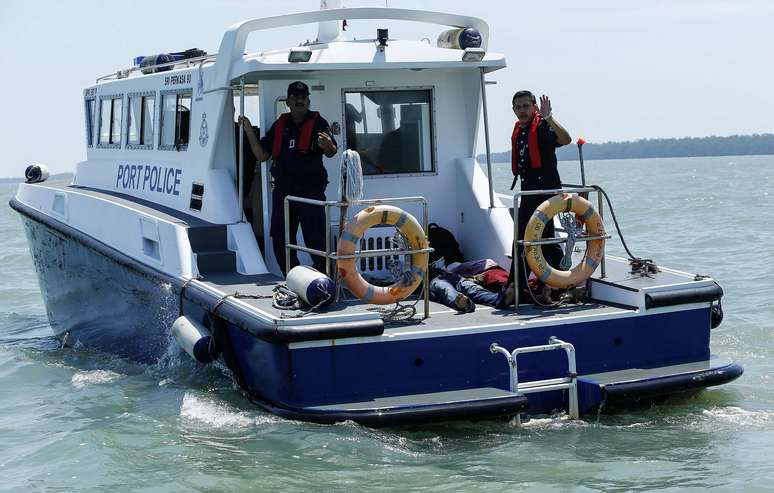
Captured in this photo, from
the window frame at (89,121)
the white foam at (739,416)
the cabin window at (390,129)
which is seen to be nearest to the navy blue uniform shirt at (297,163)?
the cabin window at (390,129)

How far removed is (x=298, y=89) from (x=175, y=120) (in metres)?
2.04

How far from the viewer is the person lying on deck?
7.69m

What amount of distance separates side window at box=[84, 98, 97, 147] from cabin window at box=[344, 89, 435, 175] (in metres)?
4.44

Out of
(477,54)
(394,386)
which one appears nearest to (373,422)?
(394,386)

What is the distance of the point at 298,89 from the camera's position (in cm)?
816

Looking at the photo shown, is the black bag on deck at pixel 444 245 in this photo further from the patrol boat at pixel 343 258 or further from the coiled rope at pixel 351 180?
the coiled rope at pixel 351 180

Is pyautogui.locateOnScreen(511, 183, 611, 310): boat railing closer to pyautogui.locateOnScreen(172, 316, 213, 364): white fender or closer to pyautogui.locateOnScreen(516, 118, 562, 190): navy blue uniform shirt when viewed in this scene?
pyautogui.locateOnScreen(516, 118, 562, 190): navy blue uniform shirt

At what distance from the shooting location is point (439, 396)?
6.79 m

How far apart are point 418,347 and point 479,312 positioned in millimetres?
885

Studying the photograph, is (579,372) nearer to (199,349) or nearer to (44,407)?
(199,349)

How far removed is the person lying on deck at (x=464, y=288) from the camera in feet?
25.2

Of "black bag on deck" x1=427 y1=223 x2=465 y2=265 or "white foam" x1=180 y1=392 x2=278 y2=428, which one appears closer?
"white foam" x1=180 y1=392 x2=278 y2=428

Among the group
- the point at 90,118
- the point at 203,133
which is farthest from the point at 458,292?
the point at 90,118

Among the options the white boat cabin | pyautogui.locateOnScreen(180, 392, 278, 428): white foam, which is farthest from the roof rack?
pyautogui.locateOnScreen(180, 392, 278, 428): white foam
